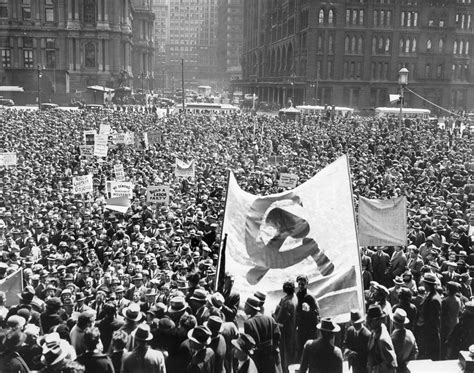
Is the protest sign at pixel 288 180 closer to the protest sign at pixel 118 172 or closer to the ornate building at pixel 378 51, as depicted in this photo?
the protest sign at pixel 118 172

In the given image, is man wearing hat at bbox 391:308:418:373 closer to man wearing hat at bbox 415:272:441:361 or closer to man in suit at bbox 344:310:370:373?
man in suit at bbox 344:310:370:373

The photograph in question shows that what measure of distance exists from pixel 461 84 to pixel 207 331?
81.1 meters

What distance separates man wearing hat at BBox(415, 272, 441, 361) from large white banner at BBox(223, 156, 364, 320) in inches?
68.3

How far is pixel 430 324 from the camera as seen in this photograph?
27.3 ft

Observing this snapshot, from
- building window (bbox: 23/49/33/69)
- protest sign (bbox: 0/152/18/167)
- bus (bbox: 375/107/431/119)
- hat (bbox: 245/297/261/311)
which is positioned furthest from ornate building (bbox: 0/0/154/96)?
hat (bbox: 245/297/261/311)

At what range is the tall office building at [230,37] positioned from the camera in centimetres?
17038

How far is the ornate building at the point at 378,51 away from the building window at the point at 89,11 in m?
30.1

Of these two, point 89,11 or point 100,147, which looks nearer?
point 100,147

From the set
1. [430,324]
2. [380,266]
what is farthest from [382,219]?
[430,324]

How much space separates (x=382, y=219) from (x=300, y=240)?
368 cm

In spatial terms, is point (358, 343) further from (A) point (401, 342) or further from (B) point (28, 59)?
(B) point (28, 59)

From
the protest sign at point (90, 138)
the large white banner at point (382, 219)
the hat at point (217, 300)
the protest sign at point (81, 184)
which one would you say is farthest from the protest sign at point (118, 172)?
the hat at point (217, 300)

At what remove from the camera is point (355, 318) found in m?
6.87

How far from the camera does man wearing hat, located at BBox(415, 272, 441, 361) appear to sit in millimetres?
8305
